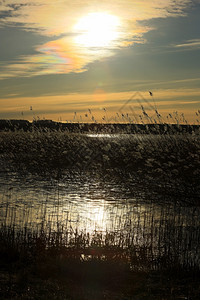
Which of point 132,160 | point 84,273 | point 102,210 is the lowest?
point 84,273

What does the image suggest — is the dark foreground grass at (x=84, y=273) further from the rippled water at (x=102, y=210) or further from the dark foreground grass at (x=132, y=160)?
the dark foreground grass at (x=132, y=160)

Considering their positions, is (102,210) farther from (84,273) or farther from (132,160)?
(132,160)

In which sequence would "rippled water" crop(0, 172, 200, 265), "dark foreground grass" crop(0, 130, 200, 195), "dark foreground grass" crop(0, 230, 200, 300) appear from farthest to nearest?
"dark foreground grass" crop(0, 130, 200, 195), "rippled water" crop(0, 172, 200, 265), "dark foreground grass" crop(0, 230, 200, 300)

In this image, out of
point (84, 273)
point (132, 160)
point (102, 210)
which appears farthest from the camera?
point (132, 160)

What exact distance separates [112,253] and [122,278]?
0.99 m

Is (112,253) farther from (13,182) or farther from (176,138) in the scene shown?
(176,138)

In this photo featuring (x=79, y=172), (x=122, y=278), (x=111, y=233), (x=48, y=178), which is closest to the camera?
(x=122, y=278)

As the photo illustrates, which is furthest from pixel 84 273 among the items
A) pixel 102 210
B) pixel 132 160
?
pixel 132 160

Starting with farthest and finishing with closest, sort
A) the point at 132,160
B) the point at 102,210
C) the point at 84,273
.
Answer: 1. the point at 132,160
2. the point at 102,210
3. the point at 84,273

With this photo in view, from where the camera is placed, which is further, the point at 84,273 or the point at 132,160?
the point at 132,160

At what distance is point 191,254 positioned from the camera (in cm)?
704

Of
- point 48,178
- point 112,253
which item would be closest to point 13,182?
point 48,178

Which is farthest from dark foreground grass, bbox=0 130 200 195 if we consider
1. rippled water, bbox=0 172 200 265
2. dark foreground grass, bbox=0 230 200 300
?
dark foreground grass, bbox=0 230 200 300

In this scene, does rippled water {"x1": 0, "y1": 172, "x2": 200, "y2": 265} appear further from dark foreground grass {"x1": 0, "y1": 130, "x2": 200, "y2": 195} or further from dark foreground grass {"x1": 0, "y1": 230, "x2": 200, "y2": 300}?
dark foreground grass {"x1": 0, "y1": 130, "x2": 200, "y2": 195}
